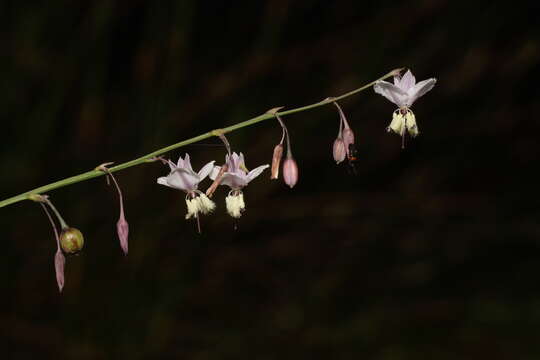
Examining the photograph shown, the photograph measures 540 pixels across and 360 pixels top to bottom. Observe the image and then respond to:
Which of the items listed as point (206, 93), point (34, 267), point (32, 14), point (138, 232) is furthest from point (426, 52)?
point (34, 267)

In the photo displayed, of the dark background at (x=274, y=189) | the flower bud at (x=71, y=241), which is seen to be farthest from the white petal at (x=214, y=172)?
the dark background at (x=274, y=189)

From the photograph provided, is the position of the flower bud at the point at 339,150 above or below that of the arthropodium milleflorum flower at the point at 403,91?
below

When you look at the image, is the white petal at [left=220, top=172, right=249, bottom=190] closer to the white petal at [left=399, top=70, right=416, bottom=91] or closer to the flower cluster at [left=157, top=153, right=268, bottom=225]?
the flower cluster at [left=157, top=153, right=268, bottom=225]

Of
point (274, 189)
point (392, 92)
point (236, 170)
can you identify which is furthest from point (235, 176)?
point (274, 189)

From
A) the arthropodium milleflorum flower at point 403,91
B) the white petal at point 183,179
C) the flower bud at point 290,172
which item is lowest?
the flower bud at point 290,172

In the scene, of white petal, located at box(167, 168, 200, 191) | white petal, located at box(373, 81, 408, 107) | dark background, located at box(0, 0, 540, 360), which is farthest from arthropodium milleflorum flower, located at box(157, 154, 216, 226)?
dark background, located at box(0, 0, 540, 360)

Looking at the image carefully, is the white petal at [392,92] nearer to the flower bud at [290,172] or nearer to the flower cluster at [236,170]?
the flower cluster at [236,170]

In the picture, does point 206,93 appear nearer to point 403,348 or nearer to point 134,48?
point 134,48
